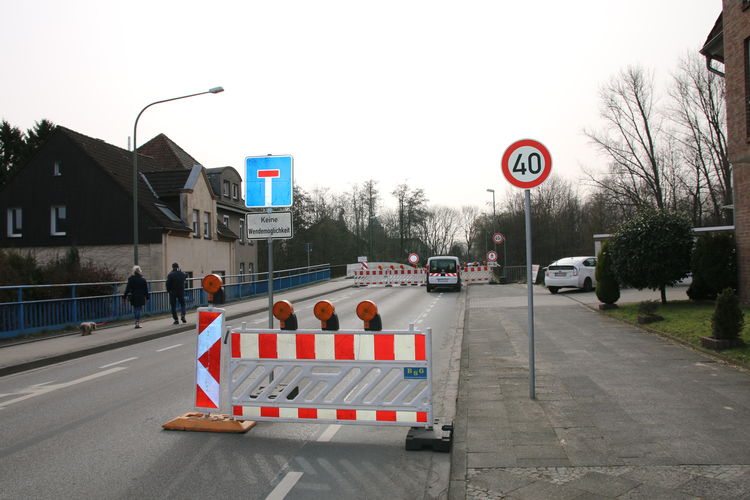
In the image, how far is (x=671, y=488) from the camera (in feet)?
13.7

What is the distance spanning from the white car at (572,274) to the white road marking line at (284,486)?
22.1 m

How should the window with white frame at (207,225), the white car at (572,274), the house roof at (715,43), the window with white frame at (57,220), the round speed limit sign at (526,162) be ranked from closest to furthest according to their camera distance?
the round speed limit sign at (526,162) < the house roof at (715,43) < the white car at (572,274) < the window with white frame at (57,220) < the window with white frame at (207,225)

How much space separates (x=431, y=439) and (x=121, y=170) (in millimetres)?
32496

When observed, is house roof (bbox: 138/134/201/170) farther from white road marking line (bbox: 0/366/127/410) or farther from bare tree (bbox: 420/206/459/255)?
bare tree (bbox: 420/206/459/255)

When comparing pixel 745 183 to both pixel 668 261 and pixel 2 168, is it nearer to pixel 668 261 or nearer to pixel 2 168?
pixel 668 261

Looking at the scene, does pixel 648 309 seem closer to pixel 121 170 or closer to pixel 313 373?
pixel 313 373

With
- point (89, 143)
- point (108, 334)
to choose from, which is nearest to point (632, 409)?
point (108, 334)

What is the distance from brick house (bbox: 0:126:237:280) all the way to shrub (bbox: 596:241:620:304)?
21537mm

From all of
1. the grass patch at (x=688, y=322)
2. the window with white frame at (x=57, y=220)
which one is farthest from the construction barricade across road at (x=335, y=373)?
the window with white frame at (x=57, y=220)

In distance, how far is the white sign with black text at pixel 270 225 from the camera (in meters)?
7.31

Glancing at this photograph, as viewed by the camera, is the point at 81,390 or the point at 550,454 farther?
the point at 81,390

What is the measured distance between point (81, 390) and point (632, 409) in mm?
7218

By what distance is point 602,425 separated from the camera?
570cm

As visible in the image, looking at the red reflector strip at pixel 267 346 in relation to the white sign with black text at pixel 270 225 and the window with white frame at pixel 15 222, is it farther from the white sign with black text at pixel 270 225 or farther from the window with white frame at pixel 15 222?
the window with white frame at pixel 15 222
